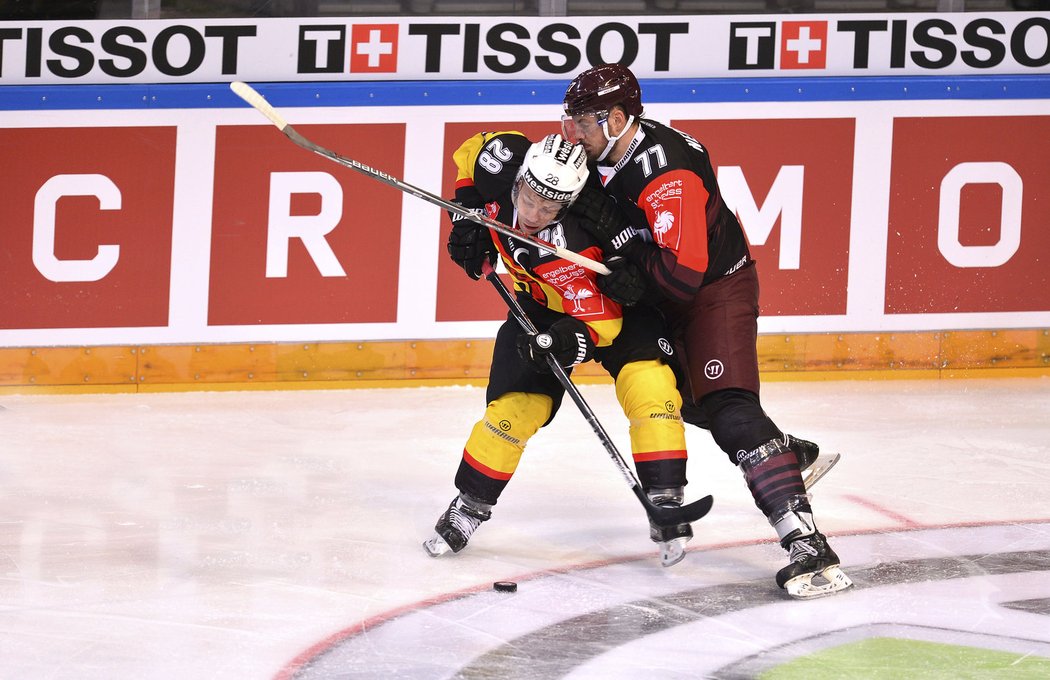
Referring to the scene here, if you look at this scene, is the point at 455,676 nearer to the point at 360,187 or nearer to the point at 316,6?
the point at 360,187

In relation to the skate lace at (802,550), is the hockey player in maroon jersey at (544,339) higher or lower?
higher


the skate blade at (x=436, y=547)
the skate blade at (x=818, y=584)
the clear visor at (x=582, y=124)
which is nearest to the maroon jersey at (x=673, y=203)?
the clear visor at (x=582, y=124)

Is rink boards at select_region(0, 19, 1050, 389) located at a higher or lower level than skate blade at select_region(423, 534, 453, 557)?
higher

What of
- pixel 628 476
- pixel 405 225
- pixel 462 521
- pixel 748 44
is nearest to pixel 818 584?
pixel 628 476

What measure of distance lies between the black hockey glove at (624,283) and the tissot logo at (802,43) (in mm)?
2800

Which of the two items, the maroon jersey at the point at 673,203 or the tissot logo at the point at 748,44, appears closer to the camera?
the maroon jersey at the point at 673,203

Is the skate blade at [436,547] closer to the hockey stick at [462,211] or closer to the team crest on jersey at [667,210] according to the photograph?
the hockey stick at [462,211]

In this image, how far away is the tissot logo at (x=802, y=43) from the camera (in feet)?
20.5

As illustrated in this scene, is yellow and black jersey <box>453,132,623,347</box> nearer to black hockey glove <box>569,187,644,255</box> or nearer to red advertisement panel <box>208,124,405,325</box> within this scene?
black hockey glove <box>569,187,644,255</box>

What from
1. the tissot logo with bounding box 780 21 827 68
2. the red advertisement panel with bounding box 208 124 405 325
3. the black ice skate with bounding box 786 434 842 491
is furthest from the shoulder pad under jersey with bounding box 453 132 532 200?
the tissot logo with bounding box 780 21 827 68

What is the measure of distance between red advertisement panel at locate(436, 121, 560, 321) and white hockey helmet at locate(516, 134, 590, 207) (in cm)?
241

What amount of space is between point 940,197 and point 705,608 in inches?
130

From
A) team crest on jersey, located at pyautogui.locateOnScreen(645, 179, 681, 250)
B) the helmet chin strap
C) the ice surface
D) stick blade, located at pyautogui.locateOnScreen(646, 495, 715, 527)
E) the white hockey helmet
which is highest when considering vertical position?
the helmet chin strap

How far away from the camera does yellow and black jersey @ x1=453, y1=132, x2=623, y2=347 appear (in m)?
3.81
